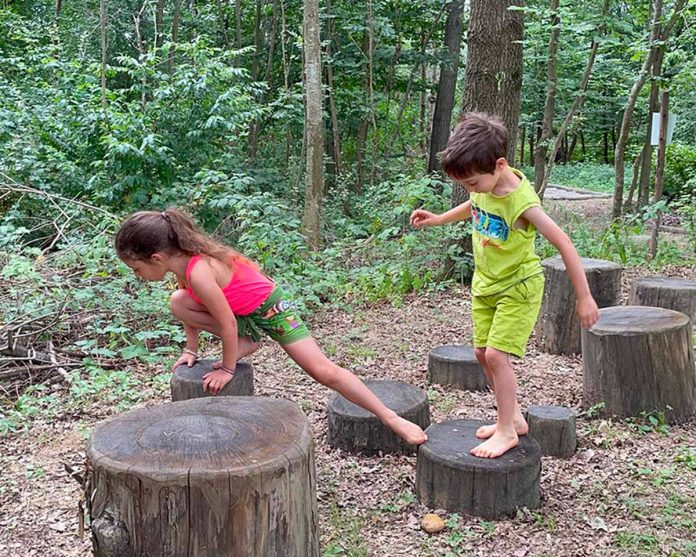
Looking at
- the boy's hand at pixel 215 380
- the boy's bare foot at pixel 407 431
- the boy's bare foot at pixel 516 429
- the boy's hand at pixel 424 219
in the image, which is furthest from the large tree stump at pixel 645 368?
the boy's hand at pixel 215 380

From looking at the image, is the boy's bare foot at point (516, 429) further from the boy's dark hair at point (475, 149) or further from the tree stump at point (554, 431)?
the boy's dark hair at point (475, 149)

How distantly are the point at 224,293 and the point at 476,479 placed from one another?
59.1 inches

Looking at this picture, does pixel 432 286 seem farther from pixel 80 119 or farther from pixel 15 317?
pixel 80 119

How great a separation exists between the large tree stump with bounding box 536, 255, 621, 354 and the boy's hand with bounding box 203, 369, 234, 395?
10.4 ft

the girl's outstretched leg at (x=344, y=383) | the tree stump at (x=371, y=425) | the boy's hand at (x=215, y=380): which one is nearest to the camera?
the girl's outstretched leg at (x=344, y=383)

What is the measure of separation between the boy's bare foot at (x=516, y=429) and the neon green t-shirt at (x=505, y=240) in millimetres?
681

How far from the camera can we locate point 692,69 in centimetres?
927

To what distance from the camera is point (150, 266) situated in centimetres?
320

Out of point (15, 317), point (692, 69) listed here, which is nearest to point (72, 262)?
point (15, 317)

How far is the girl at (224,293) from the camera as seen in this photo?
3.15 meters

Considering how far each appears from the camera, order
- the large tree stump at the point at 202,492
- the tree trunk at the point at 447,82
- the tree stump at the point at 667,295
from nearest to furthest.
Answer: the large tree stump at the point at 202,492 → the tree stump at the point at 667,295 → the tree trunk at the point at 447,82

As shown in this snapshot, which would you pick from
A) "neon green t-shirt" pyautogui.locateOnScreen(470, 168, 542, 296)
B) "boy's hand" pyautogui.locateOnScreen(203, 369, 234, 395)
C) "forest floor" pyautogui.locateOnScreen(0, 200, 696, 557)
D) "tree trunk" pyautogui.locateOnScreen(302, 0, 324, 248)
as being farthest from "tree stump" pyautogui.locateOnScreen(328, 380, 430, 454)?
"tree trunk" pyautogui.locateOnScreen(302, 0, 324, 248)

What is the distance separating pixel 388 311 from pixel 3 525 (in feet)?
14.6

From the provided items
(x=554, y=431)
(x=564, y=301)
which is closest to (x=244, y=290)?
(x=554, y=431)
